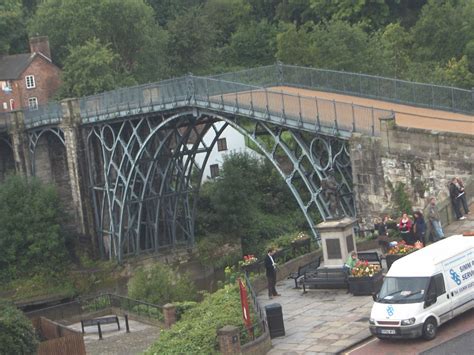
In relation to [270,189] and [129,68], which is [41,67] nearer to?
[129,68]

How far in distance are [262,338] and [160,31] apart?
6484 cm

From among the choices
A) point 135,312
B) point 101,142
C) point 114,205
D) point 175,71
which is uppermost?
point 175,71

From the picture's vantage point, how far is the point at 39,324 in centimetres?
4028

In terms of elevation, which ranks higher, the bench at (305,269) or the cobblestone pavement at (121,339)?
the bench at (305,269)

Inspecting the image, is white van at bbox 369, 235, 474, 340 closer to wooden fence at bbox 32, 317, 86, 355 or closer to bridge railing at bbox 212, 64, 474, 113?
wooden fence at bbox 32, 317, 86, 355

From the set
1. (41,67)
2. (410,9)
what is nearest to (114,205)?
(41,67)

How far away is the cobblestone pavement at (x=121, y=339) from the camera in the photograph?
35.7 m

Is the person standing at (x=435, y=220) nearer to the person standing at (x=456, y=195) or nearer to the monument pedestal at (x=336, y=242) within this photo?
the person standing at (x=456, y=195)

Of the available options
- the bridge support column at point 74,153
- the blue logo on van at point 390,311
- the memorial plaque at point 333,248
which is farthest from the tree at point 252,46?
the blue logo on van at point 390,311

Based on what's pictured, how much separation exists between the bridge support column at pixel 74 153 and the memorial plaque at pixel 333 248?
3254 centimetres

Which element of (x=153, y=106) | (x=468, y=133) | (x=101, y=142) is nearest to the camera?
(x=468, y=133)

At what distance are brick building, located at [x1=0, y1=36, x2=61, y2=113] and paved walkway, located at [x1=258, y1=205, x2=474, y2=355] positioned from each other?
5503 centimetres

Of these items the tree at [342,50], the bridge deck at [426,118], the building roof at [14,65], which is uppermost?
the building roof at [14,65]

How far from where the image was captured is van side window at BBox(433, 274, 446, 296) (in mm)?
24578
